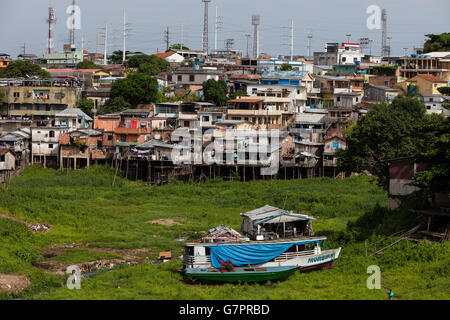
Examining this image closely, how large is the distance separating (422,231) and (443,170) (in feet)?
8.87

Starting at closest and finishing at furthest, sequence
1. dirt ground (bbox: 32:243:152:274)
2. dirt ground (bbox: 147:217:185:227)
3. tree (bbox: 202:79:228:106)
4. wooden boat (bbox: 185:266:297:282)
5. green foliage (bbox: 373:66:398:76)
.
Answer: wooden boat (bbox: 185:266:297:282), dirt ground (bbox: 32:243:152:274), dirt ground (bbox: 147:217:185:227), tree (bbox: 202:79:228:106), green foliage (bbox: 373:66:398:76)

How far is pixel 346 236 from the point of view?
3300 cm

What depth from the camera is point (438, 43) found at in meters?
91.1

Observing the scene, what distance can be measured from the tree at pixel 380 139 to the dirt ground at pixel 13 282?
18790 millimetres

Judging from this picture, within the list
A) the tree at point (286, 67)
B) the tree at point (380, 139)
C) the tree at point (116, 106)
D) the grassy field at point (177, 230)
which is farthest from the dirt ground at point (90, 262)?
the tree at point (286, 67)

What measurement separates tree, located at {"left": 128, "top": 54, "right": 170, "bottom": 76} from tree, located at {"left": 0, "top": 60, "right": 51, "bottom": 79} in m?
12.2

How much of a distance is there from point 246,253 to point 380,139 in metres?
16.4

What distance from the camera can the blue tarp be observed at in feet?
92.4

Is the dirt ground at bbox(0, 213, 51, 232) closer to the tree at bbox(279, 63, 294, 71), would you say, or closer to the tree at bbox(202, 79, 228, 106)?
the tree at bbox(202, 79, 228, 106)

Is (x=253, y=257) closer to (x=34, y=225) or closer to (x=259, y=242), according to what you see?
(x=259, y=242)

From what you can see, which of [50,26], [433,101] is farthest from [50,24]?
[433,101]

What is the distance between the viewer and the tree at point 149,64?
288 feet

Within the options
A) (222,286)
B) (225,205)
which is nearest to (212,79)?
(225,205)

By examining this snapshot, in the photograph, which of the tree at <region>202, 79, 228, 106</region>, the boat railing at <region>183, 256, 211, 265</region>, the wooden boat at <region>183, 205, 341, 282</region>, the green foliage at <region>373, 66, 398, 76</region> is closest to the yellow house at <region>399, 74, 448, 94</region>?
the green foliage at <region>373, 66, 398, 76</region>
